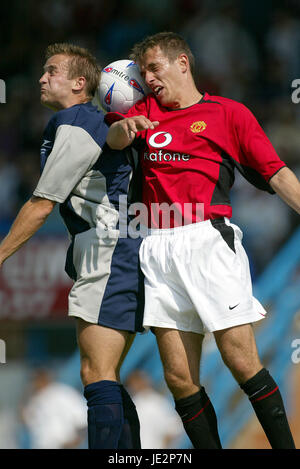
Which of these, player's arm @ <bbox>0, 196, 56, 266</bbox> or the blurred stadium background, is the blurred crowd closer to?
the blurred stadium background

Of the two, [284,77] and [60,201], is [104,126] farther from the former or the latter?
[284,77]

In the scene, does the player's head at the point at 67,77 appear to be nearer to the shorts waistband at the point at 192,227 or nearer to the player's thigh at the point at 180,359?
the shorts waistband at the point at 192,227

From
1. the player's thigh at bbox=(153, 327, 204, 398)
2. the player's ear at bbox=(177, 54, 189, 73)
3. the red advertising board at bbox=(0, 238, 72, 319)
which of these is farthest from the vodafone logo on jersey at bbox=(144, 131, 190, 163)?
the red advertising board at bbox=(0, 238, 72, 319)

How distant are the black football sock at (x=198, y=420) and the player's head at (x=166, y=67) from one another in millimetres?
1413

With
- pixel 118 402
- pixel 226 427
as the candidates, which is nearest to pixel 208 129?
pixel 118 402

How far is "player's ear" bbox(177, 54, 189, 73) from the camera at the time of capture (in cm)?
367

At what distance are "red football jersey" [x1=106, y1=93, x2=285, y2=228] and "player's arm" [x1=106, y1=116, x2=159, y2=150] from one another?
5.8 inches

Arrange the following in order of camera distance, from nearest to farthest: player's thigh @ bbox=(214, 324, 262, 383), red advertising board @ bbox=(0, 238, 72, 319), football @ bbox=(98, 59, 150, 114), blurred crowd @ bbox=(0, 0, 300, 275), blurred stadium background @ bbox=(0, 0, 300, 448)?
player's thigh @ bbox=(214, 324, 262, 383) < football @ bbox=(98, 59, 150, 114) < blurred stadium background @ bbox=(0, 0, 300, 448) < red advertising board @ bbox=(0, 238, 72, 319) < blurred crowd @ bbox=(0, 0, 300, 275)

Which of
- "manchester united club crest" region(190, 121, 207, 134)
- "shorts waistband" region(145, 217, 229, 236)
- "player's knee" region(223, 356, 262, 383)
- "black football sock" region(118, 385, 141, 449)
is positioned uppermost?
"manchester united club crest" region(190, 121, 207, 134)

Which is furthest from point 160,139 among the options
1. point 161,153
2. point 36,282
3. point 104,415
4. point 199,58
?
point 199,58

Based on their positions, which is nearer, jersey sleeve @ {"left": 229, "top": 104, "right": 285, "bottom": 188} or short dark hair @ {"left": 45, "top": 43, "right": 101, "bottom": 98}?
jersey sleeve @ {"left": 229, "top": 104, "right": 285, "bottom": 188}

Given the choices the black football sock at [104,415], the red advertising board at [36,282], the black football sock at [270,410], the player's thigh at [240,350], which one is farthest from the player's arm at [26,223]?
the red advertising board at [36,282]

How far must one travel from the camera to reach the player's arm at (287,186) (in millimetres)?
3389

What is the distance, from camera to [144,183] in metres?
3.65
